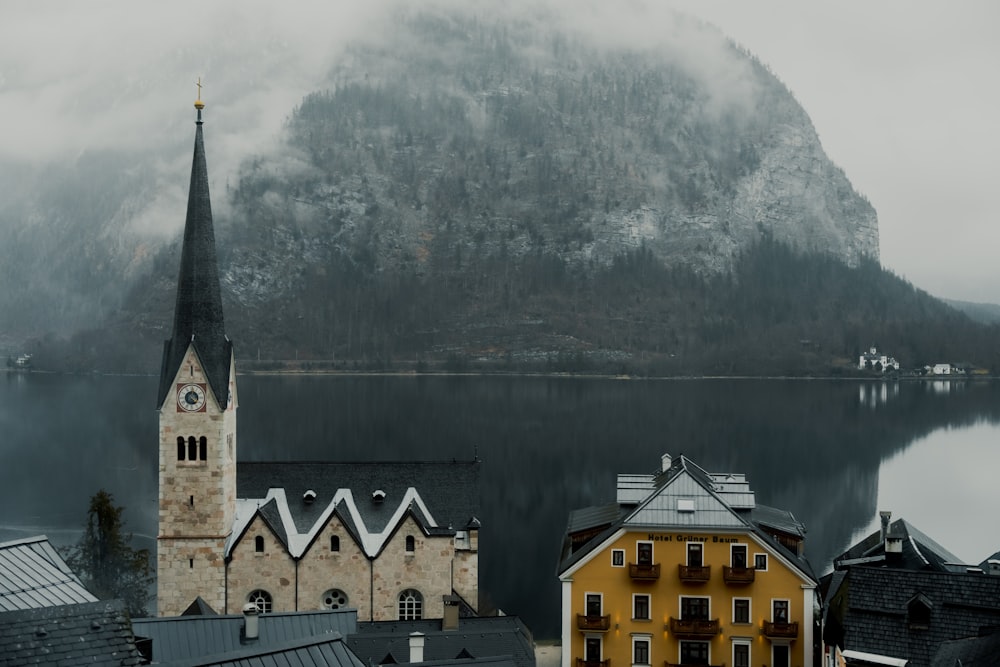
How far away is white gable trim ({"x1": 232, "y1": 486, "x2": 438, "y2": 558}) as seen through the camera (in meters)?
50.8

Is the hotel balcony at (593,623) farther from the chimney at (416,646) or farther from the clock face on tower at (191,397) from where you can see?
the clock face on tower at (191,397)

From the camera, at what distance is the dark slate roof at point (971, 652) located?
2629 centimetres

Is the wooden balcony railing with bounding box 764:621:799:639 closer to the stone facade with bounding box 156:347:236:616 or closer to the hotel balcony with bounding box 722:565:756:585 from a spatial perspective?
the hotel balcony with bounding box 722:565:756:585

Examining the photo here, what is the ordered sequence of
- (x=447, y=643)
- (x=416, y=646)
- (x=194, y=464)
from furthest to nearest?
(x=194, y=464) < (x=447, y=643) < (x=416, y=646)

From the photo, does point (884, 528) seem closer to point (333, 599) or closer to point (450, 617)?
point (450, 617)

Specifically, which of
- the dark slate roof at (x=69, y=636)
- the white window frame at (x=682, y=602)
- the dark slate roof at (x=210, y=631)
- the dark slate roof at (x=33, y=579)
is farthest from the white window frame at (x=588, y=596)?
the dark slate roof at (x=69, y=636)

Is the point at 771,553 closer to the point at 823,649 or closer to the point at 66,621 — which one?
the point at 823,649

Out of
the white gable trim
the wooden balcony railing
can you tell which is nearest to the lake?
the white gable trim

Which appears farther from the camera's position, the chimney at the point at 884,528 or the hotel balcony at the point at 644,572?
the chimney at the point at 884,528

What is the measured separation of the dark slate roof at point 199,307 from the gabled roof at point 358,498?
4647 millimetres

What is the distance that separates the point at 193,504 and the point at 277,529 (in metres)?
→ 3.87

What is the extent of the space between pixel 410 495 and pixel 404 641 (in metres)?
11.3

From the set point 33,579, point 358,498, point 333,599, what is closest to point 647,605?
point 333,599

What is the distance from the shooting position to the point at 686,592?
4116cm
